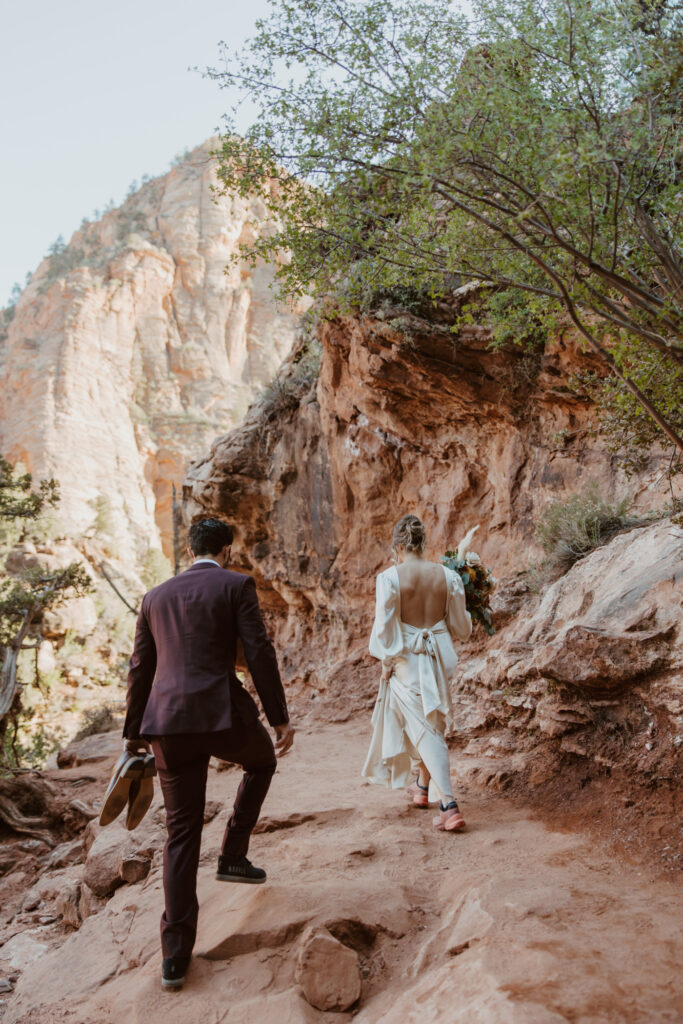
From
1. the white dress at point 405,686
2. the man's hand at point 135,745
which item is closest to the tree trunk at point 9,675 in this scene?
the white dress at point 405,686

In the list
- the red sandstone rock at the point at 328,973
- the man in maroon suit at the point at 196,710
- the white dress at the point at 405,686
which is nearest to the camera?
the red sandstone rock at the point at 328,973

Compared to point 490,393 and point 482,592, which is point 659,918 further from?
point 490,393

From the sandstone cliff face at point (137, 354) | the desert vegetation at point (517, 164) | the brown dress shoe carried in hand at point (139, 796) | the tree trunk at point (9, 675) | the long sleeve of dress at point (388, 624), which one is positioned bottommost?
the tree trunk at point (9, 675)

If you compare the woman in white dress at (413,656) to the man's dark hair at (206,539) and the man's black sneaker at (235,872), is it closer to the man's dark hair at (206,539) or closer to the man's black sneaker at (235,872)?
the man's black sneaker at (235,872)

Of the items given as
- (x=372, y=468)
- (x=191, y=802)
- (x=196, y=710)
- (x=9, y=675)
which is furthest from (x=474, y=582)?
(x=9, y=675)

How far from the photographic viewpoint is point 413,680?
5027 millimetres

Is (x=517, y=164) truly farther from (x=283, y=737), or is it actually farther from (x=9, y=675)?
(x=9, y=675)

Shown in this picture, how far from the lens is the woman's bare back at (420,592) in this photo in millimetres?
5180

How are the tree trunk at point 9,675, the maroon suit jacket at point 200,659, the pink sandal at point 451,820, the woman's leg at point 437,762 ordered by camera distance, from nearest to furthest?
the maroon suit jacket at point 200,659
the pink sandal at point 451,820
the woman's leg at point 437,762
the tree trunk at point 9,675

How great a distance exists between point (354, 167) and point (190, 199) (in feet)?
162

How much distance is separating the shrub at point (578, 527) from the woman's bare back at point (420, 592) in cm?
229

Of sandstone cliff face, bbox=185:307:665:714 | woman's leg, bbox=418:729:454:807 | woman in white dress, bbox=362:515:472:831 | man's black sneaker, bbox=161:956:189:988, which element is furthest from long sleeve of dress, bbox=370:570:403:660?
sandstone cliff face, bbox=185:307:665:714

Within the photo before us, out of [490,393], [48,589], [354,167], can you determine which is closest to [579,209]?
[354,167]

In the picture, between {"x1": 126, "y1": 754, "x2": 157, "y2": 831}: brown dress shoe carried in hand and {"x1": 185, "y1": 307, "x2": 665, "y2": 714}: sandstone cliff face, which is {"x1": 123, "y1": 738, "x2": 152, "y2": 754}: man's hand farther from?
{"x1": 185, "y1": 307, "x2": 665, "y2": 714}: sandstone cliff face
